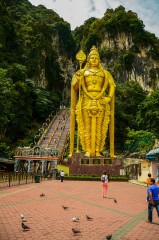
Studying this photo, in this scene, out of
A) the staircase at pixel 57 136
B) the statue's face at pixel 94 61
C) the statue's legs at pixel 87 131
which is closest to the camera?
the statue's legs at pixel 87 131

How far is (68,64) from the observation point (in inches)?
2344

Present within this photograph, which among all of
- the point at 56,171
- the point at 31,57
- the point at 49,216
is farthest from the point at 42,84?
the point at 49,216

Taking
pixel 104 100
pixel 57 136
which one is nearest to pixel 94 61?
pixel 104 100

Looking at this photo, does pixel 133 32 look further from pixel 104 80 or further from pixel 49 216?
pixel 49 216

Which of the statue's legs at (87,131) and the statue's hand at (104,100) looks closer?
the statue's legs at (87,131)

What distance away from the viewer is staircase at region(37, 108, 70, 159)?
29.3 metres

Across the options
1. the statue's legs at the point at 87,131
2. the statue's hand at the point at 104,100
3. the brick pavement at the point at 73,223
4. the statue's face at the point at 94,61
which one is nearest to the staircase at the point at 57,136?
the statue's legs at the point at 87,131

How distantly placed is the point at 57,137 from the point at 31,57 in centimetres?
1496

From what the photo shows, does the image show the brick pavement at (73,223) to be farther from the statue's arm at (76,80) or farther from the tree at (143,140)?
the tree at (143,140)

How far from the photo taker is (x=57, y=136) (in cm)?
3238

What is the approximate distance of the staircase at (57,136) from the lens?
29269mm

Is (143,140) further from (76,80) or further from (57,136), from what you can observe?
(57,136)

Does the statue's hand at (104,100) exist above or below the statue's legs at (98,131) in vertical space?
above

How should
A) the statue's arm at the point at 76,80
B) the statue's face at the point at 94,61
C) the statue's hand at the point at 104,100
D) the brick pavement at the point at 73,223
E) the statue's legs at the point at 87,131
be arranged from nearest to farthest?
Result: 1. the brick pavement at the point at 73,223
2. the statue's legs at the point at 87,131
3. the statue's hand at the point at 104,100
4. the statue's arm at the point at 76,80
5. the statue's face at the point at 94,61
